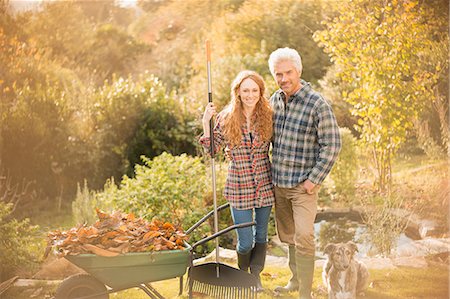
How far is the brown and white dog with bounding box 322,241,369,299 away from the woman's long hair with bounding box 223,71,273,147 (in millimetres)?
777

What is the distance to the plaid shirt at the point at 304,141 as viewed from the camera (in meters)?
3.26

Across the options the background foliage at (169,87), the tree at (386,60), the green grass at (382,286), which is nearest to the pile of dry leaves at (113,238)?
the green grass at (382,286)

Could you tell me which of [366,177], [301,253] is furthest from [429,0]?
[301,253]

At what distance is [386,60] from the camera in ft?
17.5

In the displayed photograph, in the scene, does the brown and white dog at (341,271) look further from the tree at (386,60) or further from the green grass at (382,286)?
the tree at (386,60)

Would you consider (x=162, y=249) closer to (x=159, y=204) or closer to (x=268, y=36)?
(x=159, y=204)

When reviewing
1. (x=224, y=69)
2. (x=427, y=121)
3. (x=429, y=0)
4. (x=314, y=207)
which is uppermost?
(x=429, y=0)

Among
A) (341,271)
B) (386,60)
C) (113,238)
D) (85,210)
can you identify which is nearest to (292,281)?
(341,271)

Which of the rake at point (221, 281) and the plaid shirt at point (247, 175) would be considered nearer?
the rake at point (221, 281)

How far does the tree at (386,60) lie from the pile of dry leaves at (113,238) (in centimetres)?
292

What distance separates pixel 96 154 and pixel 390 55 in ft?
10.2

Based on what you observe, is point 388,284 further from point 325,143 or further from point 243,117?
point 243,117

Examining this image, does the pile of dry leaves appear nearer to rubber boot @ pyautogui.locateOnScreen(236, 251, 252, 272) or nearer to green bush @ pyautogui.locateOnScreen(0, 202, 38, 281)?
rubber boot @ pyautogui.locateOnScreen(236, 251, 252, 272)

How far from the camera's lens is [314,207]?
338 cm
